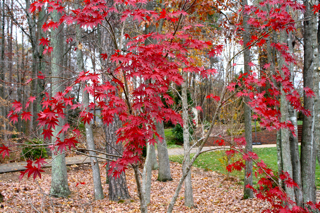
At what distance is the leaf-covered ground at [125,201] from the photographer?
15.8 feet

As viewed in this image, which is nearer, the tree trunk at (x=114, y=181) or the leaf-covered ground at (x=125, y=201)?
the leaf-covered ground at (x=125, y=201)

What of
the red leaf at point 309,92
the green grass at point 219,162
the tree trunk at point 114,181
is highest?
the red leaf at point 309,92

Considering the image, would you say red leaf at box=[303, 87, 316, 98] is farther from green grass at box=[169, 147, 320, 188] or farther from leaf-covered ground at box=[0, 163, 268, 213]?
green grass at box=[169, 147, 320, 188]

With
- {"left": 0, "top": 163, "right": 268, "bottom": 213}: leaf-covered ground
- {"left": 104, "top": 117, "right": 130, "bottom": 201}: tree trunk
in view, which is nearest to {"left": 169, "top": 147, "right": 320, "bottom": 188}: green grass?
{"left": 0, "top": 163, "right": 268, "bottom": 213}: leaf-covered ground

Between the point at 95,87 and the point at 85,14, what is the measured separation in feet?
2.56

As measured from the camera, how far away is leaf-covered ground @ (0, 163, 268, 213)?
482cm

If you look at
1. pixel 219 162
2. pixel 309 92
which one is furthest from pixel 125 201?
pixel 219 162

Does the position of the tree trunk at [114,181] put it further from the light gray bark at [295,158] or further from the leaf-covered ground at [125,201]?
the light gray bark at [295,158]

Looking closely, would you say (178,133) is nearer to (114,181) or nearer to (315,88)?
(114,181)

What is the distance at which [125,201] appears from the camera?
5570 millimetres

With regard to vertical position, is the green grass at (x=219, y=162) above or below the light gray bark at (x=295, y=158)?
below

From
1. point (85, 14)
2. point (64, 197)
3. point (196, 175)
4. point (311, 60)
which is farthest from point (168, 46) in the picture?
point (196, 175)

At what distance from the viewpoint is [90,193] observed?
20.8ft

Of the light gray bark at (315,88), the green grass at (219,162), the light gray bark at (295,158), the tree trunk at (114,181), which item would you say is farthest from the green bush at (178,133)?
the light gray bark at (295,158)
